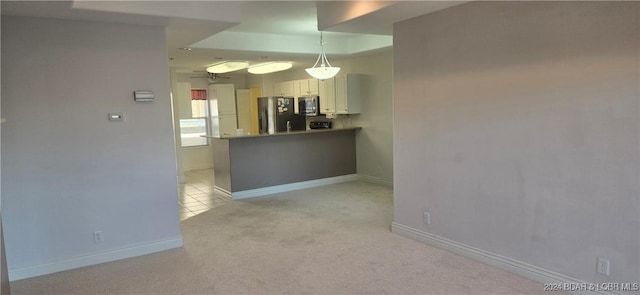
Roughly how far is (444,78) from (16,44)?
A: 143 inches

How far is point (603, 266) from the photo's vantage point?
2.75 meters

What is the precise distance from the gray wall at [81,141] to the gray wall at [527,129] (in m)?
2.46

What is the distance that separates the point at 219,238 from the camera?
443cm

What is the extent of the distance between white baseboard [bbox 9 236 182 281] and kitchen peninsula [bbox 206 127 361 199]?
2230 mm

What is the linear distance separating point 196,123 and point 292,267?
717cm

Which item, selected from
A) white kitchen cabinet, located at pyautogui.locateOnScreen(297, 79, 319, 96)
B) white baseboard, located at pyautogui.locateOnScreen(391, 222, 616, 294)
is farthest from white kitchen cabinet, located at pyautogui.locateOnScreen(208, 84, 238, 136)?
white baseboard, located at pyautogui.locateOnScreen(391, 222, 616, 294)

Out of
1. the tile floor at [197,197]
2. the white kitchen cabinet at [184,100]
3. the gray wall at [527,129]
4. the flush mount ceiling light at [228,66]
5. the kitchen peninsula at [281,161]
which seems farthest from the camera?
the white kitchen cabinet at [184,100]

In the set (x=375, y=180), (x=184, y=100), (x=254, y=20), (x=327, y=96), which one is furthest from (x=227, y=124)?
(x=254, y=20)

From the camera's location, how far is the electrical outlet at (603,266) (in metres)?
2.73

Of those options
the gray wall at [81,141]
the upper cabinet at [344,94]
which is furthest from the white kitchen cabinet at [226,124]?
the gray wall at [81,141]

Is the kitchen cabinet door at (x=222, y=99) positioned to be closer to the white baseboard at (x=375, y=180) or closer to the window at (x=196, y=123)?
the window at (x=196, y=123)

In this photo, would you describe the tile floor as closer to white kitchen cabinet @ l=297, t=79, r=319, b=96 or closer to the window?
the window

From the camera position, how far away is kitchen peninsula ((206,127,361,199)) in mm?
6371

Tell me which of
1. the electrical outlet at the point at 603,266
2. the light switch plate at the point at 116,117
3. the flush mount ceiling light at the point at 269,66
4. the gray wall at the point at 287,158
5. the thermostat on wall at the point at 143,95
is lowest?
the electrical outlet at the point at 603,266
